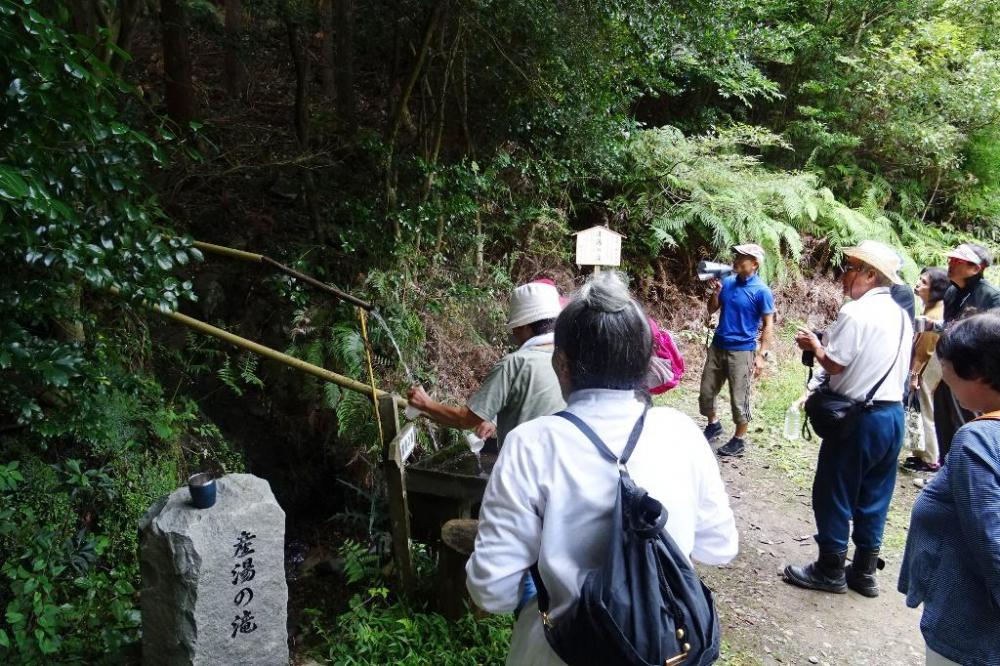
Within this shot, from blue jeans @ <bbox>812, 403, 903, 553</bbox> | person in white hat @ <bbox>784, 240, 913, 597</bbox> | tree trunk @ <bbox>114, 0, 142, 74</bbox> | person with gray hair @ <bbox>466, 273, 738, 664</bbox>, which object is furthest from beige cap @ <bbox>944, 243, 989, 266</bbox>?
tree trunk @ <bbox>114, 0, 142, 74</bbox>

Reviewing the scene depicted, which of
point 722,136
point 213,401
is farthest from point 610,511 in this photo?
point 722,136

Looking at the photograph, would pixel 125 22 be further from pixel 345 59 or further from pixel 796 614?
pixel 796 614

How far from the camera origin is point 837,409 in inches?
147

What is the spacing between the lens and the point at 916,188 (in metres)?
11.4

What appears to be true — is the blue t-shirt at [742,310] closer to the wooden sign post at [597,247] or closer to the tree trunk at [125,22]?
the wooden sign post at [597,247]

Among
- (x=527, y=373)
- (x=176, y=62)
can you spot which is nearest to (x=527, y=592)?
(x=527, y=373)

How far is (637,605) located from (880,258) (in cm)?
303

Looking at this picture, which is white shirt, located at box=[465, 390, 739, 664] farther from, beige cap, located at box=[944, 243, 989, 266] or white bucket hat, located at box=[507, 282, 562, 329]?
beige cap, located at box=[944, 243, 989, 266]

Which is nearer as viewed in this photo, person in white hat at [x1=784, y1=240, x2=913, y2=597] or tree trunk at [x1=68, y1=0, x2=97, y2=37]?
person in white hat at [x1=784, y1=240, x2=913, y2=597]

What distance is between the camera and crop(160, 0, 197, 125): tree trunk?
6.19m

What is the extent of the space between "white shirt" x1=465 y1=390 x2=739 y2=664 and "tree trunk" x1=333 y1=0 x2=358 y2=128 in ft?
18.9

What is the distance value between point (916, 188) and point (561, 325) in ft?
40.0

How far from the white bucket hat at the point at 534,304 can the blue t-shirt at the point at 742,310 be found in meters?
3.45

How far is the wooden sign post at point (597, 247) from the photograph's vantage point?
6441 millimetres
